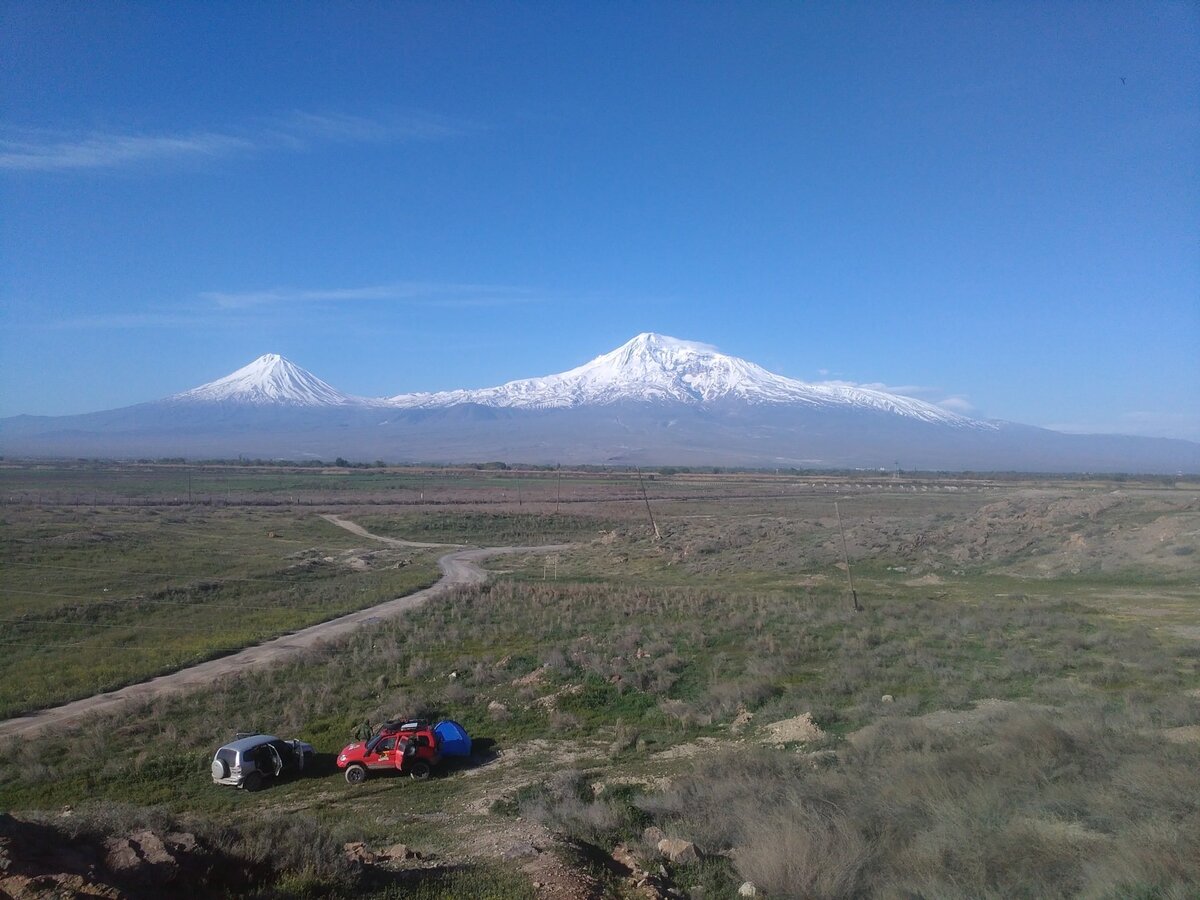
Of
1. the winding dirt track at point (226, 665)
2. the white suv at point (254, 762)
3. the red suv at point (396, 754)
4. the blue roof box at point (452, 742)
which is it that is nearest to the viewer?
the white suv at point (254, 762)

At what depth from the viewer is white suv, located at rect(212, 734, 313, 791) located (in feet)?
50.2

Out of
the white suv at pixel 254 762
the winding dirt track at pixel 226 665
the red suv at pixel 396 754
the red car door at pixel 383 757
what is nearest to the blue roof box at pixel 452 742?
the red suv at pixel 396 754

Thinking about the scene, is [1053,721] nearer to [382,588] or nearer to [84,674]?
[84,674]

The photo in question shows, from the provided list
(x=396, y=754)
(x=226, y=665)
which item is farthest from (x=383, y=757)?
(x=226, y=665)

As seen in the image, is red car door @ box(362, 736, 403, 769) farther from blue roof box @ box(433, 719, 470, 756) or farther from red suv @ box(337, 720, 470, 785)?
blue roof box @ box(433, 719, 470, 756)

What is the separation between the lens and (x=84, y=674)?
24469 millimetres

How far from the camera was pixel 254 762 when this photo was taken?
15562 mm

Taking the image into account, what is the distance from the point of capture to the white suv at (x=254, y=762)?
15289mm

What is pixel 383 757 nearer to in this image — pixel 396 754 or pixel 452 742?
pixel 396 754

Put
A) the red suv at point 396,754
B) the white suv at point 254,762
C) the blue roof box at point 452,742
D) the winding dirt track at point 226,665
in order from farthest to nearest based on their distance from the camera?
the winding dirt track at point 226,665 < the blue roof box at point 452,742 < the red suv at point 396,754 < the white suv at point 254,762

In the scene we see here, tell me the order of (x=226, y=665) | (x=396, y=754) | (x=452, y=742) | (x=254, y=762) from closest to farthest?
1. (x=254, y=762)
2. (x=396, y=754)
3. (x=452, y=742)
4. (x=226, y=665)

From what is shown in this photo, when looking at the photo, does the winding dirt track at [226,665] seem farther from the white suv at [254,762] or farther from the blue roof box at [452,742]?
the blue roof box at [452,742]

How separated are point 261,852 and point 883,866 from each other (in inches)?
278

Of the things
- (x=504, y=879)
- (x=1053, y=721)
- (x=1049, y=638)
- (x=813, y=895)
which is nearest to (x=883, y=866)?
(x=813, y=895)
